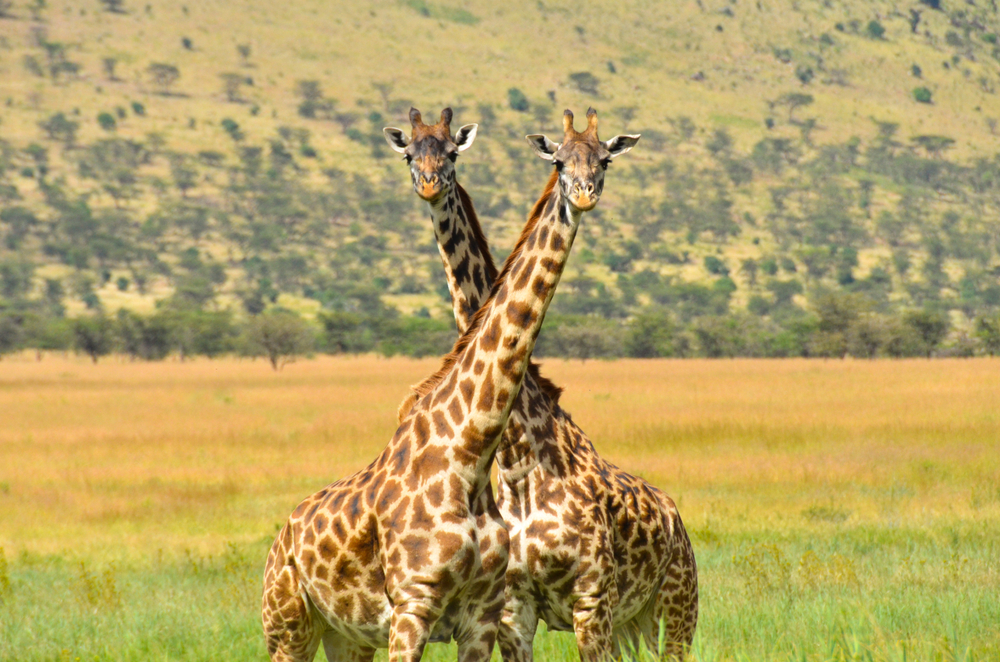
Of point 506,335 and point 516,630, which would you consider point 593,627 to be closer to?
point 516,630

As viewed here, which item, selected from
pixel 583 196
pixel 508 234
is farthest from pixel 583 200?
pixel 508 234

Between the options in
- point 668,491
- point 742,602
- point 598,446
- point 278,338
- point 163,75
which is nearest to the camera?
point 742,602

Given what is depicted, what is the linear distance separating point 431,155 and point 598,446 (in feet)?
58.0

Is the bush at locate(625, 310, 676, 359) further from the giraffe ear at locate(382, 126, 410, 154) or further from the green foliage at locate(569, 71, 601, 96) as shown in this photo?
the green foliage at locate(569, 71, 601, 96)

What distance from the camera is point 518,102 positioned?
6388 inches

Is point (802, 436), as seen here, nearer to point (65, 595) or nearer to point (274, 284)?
point (65, 595)

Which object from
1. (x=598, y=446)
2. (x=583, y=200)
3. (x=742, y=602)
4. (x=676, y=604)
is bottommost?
(x=598, y=446)

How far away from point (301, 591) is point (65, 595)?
645 cm

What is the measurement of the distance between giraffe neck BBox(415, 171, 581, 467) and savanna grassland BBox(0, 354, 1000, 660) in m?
1.56

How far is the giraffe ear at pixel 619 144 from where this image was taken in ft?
18.8

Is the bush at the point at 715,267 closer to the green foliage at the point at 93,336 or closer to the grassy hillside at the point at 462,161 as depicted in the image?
the grassy hillside at the point at 462,161

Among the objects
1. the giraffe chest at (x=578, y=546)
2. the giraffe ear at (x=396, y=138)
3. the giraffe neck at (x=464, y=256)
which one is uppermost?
the giraffe ear at (x=396, y=138)

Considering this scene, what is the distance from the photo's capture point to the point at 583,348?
61938mm

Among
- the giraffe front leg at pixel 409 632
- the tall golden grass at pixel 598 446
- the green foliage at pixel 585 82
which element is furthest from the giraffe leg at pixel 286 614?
the green foliage at pixel 585 82
